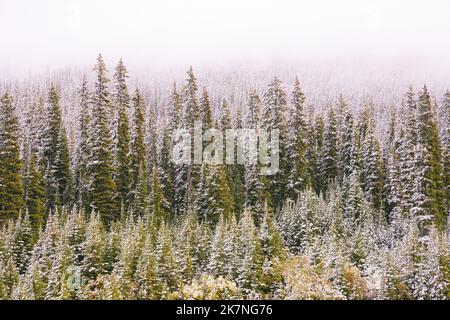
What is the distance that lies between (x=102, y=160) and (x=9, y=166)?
7.64 meters

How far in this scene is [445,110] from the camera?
2175 inches

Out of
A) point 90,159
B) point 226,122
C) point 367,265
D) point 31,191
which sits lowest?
point 367,265

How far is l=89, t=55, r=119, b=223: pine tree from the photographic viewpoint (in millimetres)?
43938

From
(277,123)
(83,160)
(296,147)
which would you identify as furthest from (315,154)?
(83,160)

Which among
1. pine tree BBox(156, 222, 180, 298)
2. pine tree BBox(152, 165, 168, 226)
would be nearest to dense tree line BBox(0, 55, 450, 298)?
pine tree BBox(156, 222, 180, 298)

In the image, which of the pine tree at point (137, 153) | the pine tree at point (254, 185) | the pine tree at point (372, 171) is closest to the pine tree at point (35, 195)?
the pine tree at point (137, 153)

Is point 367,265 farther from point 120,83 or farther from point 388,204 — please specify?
point 120,83

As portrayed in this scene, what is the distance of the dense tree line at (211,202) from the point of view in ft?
83.2

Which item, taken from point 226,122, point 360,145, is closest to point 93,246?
point 226,122

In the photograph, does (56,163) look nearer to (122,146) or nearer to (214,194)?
(122,146)

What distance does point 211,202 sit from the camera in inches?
1831

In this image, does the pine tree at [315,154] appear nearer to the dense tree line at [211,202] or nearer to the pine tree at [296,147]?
the dense tree line at [211,202]

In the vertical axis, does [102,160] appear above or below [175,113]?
below
